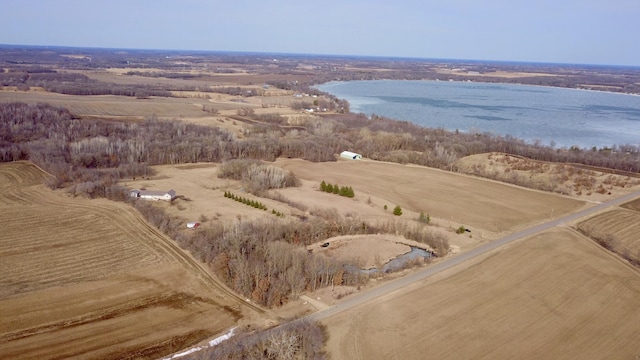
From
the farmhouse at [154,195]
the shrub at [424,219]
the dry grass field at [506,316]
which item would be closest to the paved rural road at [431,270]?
the dry grass field at [506,316]

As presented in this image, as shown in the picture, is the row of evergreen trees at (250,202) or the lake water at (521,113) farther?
the lake water at (521,113)

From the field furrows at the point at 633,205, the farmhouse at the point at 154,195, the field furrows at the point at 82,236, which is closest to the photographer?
the field furrows at the point at 82,236

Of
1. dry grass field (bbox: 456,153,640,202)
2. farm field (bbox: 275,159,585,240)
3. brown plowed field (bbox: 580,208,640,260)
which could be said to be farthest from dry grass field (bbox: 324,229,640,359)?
dry grass field (bbox: 456,153,640,202)

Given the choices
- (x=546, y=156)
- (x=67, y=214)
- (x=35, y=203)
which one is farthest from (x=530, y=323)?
(x=546, y=156)

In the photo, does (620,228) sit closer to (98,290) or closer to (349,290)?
(349,290)

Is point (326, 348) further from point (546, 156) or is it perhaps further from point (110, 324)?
point (546, 156)

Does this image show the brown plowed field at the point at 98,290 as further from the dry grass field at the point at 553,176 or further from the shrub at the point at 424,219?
the dry grass field at the point at 553,176
